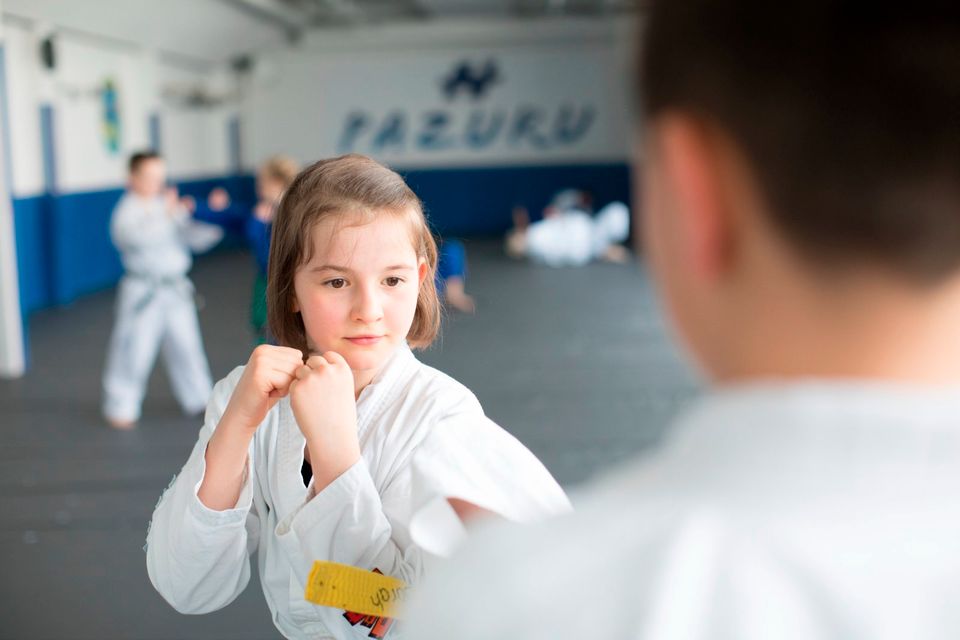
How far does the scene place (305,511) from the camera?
0.98 metres

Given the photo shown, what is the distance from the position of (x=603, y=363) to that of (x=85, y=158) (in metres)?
5.65

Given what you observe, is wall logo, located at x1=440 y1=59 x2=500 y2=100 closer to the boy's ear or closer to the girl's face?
the girl's face

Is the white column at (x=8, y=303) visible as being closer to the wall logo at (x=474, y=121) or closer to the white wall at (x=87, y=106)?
the white wall at (x=87, y=106)

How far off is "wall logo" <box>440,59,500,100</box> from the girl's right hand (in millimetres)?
14265

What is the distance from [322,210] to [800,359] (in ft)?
2.49

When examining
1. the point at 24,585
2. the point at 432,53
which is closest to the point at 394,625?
the point at 24,585

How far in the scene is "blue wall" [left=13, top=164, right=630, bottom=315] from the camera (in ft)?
25.0

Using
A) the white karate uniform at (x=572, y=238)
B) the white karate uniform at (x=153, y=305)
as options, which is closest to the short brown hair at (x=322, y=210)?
the white karate uniform at (x=153, y=305)

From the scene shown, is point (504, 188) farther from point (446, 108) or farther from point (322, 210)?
point (322, 210)

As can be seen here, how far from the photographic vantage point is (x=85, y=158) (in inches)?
350

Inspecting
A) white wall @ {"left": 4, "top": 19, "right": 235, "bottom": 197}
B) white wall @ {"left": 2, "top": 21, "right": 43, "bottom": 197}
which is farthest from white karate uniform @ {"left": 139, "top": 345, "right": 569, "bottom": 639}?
white wall @ {"left": 4, "top": 19, "right": 235, "bottom": 197}

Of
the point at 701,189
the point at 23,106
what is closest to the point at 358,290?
the point at 701,189

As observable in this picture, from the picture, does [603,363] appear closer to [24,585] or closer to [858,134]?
[24,585]

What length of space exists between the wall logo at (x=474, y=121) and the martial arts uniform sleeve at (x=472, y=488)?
14.0m
